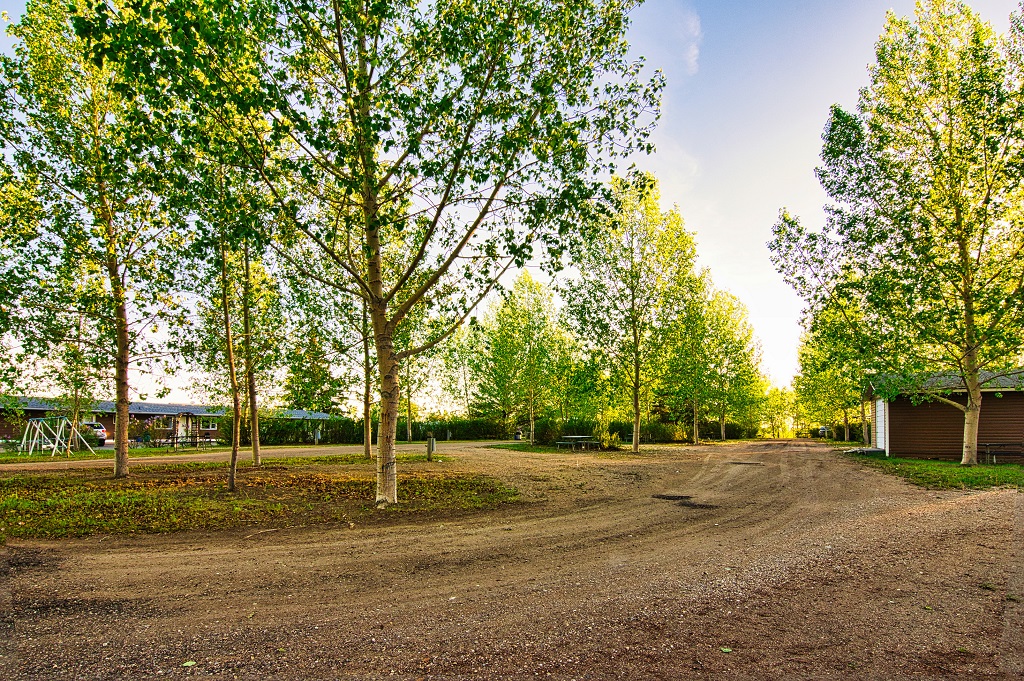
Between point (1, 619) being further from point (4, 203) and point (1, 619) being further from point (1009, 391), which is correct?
point (1009, 391)

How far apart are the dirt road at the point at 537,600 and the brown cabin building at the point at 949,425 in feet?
57.1

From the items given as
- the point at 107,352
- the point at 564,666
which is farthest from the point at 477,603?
the point at 107,352

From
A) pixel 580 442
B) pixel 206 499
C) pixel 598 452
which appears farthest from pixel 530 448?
pixel 206 499

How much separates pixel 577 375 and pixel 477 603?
21251 mm

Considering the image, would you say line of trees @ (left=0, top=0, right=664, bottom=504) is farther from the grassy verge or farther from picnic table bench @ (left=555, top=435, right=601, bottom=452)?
picnic table bench @ (left=555, top=435, right=601, bottom=452)

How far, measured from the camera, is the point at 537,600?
4746mm

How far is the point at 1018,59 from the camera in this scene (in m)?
16.5

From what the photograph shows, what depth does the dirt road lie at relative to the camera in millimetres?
3551

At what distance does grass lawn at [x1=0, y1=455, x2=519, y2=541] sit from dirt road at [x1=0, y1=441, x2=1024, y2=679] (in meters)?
0.95

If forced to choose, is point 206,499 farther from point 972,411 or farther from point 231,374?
point 972,411

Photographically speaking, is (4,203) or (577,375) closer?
(4,203)

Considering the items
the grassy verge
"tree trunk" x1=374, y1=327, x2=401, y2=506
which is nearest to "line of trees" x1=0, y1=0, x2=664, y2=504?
"tree trunk" x1=374, y1=327, x2=401, y2=506

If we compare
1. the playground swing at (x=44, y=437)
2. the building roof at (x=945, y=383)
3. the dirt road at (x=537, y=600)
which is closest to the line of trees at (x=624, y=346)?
the dirt road at (x=537, y=600)

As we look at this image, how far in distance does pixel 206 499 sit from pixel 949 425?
28.3m
